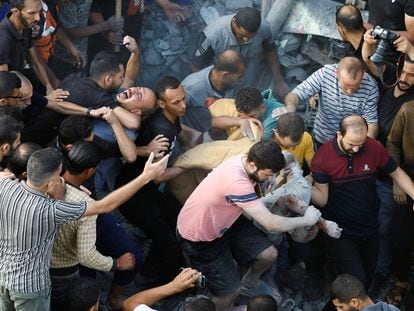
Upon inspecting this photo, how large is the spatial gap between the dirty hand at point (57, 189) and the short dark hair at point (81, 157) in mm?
228

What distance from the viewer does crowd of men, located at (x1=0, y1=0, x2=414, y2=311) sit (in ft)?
15.6

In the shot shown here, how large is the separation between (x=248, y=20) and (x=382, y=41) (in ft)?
4.36

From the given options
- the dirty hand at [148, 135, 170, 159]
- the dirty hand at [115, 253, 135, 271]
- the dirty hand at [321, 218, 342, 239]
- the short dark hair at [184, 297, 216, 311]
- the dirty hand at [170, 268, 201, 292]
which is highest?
the dirty hand at [148, 135, 170, 159]

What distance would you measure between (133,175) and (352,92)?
197cm

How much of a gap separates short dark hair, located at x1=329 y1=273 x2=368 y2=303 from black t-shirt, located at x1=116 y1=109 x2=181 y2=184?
163 centimetres

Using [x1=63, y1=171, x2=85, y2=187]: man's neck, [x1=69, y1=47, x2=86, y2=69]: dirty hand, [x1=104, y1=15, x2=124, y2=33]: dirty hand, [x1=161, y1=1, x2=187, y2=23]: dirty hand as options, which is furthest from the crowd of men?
[x1=161, y1=1, x2=187, y2=23]: dirty hand

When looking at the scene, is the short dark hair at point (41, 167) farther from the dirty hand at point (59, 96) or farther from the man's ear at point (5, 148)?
the dirty hand at point (59, 96)

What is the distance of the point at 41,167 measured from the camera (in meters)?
4.41

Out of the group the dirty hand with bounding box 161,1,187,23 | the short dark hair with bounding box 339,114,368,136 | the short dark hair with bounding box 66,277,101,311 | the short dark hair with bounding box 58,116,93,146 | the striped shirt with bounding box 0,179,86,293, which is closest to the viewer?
the striped shirt with bounding box 0,179,86,293

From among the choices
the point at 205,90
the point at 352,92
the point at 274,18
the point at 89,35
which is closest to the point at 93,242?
the point at 205,90

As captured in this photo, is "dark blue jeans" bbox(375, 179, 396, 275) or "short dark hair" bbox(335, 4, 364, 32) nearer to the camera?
"dark blue jeans" bbox(375, 179, 396, 275)

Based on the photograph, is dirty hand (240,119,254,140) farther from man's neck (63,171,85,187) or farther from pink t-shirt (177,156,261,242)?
man's neck (63,171,85,187)

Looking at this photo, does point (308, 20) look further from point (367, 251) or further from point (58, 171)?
point (58, 171)

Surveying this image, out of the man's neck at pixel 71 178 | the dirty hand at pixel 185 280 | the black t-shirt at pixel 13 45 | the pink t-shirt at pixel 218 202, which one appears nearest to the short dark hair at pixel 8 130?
the man's neck at pixel 71 178
